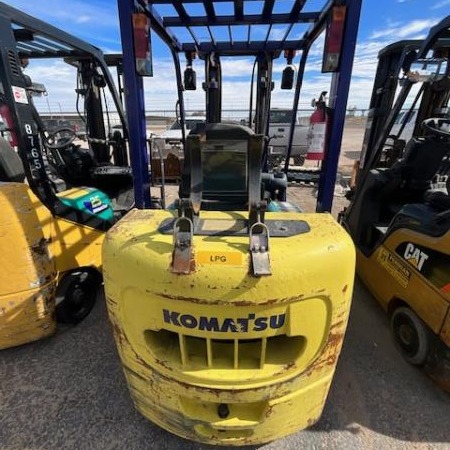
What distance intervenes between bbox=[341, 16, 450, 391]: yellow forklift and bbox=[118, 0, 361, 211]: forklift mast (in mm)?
786

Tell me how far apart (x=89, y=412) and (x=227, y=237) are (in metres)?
1.63

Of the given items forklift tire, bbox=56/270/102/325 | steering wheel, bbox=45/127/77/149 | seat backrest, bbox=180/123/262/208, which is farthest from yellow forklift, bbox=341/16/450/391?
steering wheel, bbox=45/127/77/149

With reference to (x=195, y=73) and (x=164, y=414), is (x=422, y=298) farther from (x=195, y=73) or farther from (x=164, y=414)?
(x=195, y=73)

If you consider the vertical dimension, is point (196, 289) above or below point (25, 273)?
above

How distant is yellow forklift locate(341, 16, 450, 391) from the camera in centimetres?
222

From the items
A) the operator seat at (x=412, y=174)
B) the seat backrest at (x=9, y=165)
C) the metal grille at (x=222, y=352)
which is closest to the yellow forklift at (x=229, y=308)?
the metal grille at (x=222, y=352)

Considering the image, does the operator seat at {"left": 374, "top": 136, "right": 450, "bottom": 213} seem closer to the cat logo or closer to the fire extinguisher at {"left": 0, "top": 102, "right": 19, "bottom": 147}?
the cat logo

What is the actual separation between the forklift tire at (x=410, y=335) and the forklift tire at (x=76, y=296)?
2.84 meters

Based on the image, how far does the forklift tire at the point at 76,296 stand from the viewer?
271cm

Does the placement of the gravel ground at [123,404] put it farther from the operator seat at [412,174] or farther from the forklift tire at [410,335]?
the operator seat at [412,174]

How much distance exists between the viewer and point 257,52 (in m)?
3.94

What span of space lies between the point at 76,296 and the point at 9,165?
4.13ft

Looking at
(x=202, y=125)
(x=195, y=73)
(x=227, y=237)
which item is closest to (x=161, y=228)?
(x=227, y=237)

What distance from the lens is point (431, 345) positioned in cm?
225
